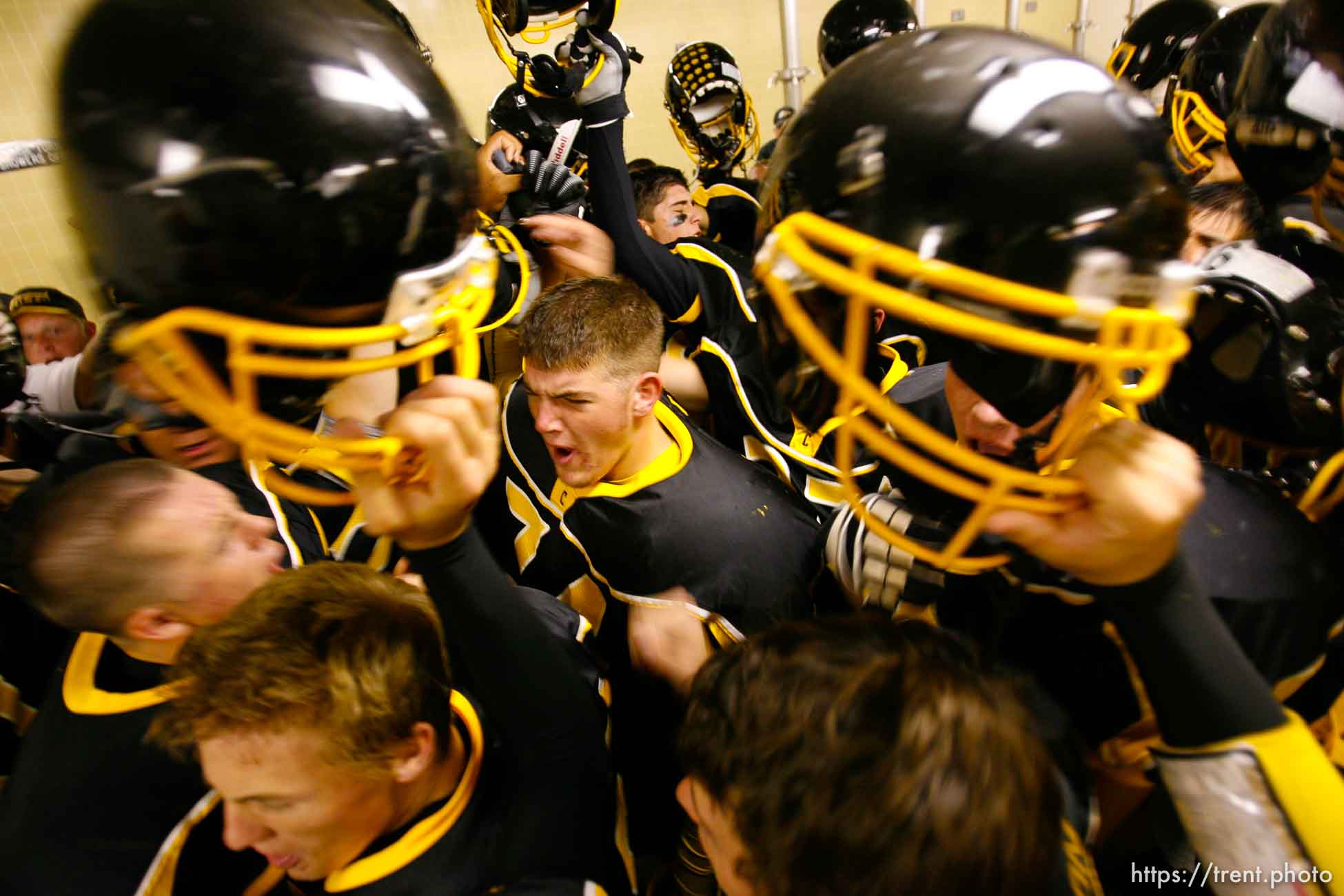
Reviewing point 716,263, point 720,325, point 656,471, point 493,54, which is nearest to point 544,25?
point 716,263

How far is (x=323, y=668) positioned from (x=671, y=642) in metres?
0.61

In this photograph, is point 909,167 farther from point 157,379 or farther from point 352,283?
→ point 157,379

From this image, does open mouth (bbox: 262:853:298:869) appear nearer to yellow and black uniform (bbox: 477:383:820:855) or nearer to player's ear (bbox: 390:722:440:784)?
player's ear (bbox: 390:722:440:784)

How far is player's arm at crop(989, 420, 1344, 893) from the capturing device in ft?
1.94

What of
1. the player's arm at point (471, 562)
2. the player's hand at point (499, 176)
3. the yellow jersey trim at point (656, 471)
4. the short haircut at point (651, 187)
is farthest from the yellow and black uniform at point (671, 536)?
the short haircut at point (651, 187)

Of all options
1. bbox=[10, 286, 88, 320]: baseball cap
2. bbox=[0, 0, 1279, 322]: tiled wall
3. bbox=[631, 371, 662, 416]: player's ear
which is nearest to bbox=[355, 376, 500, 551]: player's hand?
bbox=[631, 371, 662, 416]: player's ear

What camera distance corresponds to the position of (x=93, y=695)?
1123 millimetres

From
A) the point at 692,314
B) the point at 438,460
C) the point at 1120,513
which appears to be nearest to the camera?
the point at 1120,513

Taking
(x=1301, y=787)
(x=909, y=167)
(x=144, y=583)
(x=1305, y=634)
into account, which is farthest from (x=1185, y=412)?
(x=144, y=583)

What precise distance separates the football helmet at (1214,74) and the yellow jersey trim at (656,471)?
1.07 m

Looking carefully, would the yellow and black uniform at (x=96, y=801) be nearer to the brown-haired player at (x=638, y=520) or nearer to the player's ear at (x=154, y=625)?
the player's ear at (x=154, y=625)

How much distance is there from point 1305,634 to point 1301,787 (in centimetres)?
23

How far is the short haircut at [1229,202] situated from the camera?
63.9 inches

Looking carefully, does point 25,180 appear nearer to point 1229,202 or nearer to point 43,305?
point 43,305
